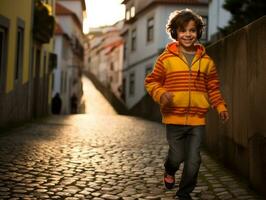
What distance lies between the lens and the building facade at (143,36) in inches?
1224

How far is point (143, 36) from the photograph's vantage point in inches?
1355

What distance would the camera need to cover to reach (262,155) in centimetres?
487

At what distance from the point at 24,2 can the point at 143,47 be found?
19831 mm

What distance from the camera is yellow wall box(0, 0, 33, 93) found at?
12.6m

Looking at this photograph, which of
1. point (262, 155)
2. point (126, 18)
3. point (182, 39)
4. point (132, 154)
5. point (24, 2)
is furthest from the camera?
point (126, 18)

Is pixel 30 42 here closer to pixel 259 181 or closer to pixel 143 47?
pixel 259 181

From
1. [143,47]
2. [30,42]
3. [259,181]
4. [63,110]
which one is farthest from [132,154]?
[63,110]

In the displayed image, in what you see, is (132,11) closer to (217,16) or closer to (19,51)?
(217,16)

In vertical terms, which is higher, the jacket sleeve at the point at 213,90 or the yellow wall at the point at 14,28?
the yellow wall at the point at 14,28

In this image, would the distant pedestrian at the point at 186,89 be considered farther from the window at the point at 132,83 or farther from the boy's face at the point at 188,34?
the window at the point at 132,83

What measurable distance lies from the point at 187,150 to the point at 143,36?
30.3 meters

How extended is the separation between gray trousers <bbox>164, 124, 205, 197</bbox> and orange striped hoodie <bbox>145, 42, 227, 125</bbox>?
80mm

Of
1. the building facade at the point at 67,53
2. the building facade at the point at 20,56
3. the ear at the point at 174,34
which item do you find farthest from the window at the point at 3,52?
the building facade at the point at 67,53

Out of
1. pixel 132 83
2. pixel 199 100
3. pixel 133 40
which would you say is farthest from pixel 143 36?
pixel 199 100
